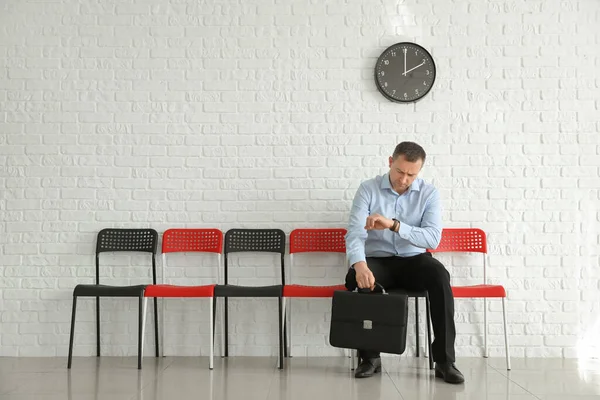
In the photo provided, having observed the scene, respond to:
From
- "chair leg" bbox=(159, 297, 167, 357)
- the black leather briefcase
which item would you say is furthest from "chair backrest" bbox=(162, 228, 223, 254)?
the black leather briefcase

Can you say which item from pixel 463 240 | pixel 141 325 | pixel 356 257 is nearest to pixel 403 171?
pixel 356 257

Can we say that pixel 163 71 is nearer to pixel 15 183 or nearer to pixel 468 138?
pixel 15 183

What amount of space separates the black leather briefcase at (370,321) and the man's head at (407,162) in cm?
70

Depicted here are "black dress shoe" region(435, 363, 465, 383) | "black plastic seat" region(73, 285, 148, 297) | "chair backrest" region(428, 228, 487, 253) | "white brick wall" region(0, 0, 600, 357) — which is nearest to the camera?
"black dress shoe" region(435, 363, 465, 383)

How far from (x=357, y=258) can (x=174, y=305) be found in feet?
4.88

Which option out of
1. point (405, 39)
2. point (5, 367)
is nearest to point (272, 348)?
point (5, 367)

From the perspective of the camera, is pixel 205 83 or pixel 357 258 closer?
pixel 357 258

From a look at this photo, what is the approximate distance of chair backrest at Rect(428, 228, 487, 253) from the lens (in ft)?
13.1

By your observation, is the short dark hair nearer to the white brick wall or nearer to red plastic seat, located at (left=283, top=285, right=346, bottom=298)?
the white brick wall

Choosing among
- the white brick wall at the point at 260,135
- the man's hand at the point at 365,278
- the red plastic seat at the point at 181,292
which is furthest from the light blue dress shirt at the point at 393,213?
the red plastic seat at the point at 181,292

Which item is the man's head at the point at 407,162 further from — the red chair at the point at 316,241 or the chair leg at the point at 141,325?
the chair leg at the point at 141,325

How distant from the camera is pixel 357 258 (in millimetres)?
3398

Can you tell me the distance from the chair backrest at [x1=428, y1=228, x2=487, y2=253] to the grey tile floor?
74 cm

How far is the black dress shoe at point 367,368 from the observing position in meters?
3.32
